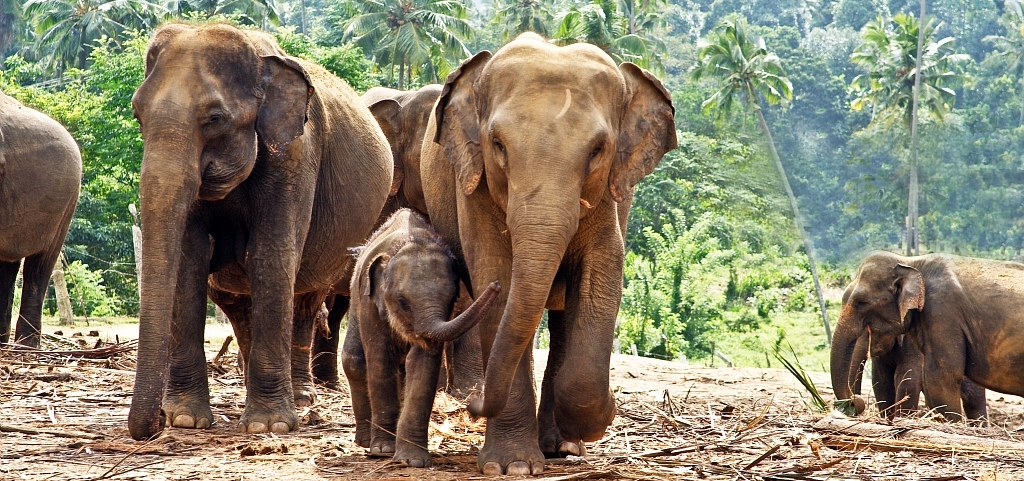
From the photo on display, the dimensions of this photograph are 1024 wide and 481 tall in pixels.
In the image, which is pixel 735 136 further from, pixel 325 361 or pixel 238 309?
pixel 238 309

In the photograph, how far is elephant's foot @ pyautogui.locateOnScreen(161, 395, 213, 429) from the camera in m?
6.09

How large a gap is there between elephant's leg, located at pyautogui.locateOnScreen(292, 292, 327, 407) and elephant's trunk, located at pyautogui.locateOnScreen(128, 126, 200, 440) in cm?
201

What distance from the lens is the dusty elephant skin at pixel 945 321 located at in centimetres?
1187

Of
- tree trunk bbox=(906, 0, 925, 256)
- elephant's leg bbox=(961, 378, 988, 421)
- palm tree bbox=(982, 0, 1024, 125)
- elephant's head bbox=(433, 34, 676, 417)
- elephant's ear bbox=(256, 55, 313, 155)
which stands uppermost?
palm tree bbox=(982, 0, 1024, 125)

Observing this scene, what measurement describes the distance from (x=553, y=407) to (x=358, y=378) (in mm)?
870

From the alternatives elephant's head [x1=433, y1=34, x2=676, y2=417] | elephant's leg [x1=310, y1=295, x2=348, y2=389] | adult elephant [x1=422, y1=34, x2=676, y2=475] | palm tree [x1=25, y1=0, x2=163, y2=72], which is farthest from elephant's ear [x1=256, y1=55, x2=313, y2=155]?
palm tree [x1=25, y1=0, x2=163, y2=72]

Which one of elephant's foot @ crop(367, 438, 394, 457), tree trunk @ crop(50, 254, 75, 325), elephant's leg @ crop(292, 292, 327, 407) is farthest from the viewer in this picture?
tree trunk @ crop(50, 254, 75, 325)

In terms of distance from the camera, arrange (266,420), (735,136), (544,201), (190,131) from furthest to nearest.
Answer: (735,136) < (266,420) < (190,131) < (544,201)

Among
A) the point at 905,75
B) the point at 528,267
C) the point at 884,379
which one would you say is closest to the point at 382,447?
the point at 528,267

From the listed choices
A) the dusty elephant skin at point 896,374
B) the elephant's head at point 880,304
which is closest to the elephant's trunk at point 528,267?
the elephant's head at point 880,304

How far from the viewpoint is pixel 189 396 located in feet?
20.4

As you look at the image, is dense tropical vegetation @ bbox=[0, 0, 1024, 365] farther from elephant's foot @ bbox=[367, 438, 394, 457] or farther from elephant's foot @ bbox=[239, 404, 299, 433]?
elephant's foot @ bbox=[367, 438, 394, 457]

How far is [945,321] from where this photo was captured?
471 inches

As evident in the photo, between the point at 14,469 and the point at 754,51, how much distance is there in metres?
44.0
